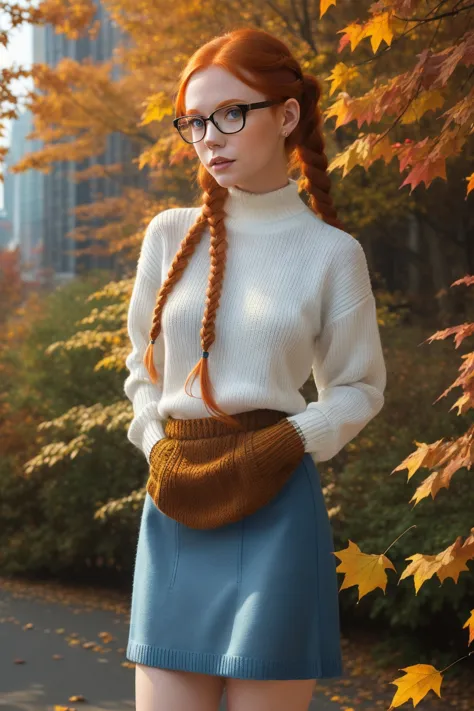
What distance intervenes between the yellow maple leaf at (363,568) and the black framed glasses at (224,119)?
3.76 feet

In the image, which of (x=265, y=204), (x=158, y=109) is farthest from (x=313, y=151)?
(x=158, y=109)

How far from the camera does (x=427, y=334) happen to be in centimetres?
877

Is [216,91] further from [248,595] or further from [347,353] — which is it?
[248,595]

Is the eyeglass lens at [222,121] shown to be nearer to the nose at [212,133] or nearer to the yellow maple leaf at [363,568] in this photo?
the nose at [212,133]

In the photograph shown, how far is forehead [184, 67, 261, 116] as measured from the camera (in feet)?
8.54

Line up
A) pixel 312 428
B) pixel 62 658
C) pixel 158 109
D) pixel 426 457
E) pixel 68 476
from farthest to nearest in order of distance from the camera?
pixel 68 476 < pixel 62 658 < pixel 158 109 < pixel 426 457 < pixel 312 428

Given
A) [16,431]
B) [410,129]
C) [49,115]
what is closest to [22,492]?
[16,431]

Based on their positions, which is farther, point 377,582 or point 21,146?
point 21,146

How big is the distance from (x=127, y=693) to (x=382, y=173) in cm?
466

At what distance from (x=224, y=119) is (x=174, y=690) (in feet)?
4.45

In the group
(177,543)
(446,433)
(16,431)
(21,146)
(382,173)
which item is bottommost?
(16,431)

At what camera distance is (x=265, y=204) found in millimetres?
2750

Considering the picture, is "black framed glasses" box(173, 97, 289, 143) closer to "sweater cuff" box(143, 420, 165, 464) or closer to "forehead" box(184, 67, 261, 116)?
"forehead" box(184, 67, 261, 116)

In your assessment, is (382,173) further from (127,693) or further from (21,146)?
(21,146)
